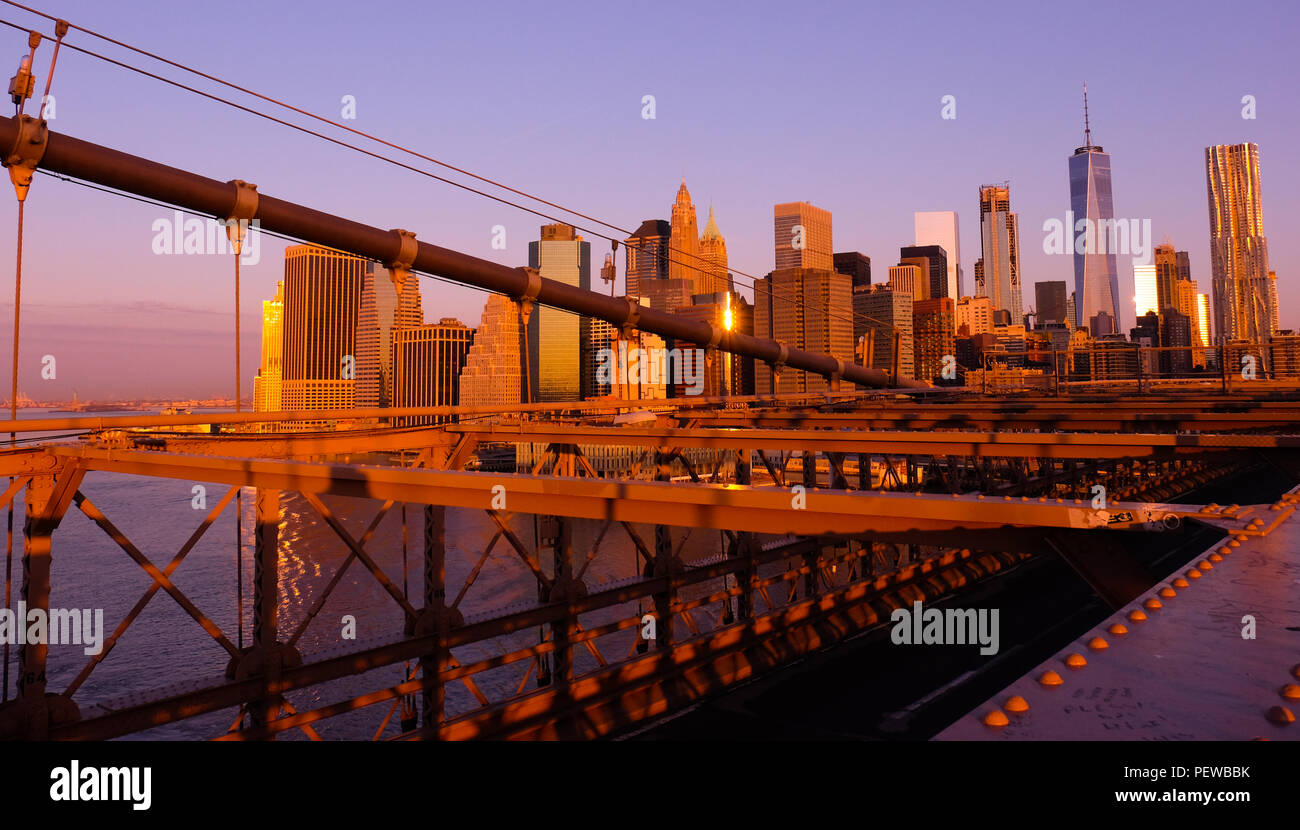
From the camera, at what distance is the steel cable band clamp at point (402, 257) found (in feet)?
71.5

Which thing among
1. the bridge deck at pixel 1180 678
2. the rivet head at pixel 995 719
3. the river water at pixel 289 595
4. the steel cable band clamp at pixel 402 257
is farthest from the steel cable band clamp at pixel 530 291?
the rivet head at pixel 995 719

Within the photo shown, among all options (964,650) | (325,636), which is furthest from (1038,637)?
(325,636)

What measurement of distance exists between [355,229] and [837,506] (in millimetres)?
18265

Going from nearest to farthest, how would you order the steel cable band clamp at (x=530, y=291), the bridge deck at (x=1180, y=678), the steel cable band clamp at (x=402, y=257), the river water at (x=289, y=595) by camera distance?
1. the bridge deck at (x=1180, y=678)
2. the steel cable band clamp at (x=402, y=257)
3. the steel cable band clamp at (x=530, y=291)
4. the river water at (x=289, y=595)

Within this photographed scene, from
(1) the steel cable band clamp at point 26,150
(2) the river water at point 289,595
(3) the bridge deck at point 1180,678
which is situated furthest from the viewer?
(2) the river water at point 289,595

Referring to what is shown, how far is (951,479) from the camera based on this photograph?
29.6 metres

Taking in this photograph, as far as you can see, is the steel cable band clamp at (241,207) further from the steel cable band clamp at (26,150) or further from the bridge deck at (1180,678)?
the bridge deck at (1180,678)

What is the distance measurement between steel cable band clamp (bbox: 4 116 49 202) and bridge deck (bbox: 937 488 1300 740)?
17621mm

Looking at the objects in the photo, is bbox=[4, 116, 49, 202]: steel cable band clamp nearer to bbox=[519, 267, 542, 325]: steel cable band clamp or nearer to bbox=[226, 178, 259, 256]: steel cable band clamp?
bbox=[226, 178, 259, 256]: steel cable band clamp

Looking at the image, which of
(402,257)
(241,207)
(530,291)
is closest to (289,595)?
(530,291)

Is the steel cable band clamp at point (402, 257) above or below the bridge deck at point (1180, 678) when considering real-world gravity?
above

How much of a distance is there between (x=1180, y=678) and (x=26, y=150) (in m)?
18.7

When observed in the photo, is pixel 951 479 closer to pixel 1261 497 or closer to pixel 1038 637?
pixel 1038 637

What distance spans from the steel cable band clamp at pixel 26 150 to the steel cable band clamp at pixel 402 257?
841 cm
